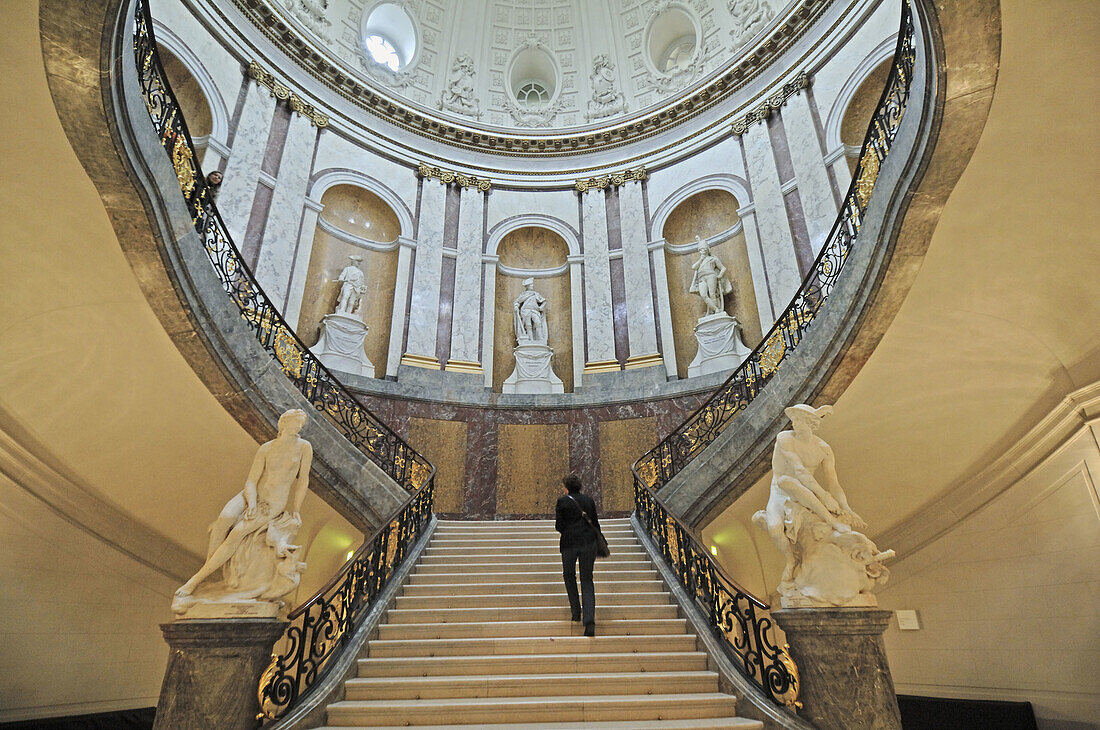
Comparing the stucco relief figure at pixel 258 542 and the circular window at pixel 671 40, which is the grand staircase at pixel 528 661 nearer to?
the stucco relief figure at pixel 258 542

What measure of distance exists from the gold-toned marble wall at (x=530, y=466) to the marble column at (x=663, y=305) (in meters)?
2.58

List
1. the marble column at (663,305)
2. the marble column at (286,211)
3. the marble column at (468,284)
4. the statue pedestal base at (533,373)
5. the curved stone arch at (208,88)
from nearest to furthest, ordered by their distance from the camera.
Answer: the curved stone arch at (208,88), the marble column at (286,211), the marble column at (663,305), the statue pedestal base at (533,373), the marble column at (468,284)

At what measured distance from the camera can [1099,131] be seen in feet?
13.7

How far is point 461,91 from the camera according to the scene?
1583 cm

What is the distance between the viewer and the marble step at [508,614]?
5641mm

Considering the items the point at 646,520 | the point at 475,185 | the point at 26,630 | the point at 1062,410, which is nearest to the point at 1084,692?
the point at 1062,410

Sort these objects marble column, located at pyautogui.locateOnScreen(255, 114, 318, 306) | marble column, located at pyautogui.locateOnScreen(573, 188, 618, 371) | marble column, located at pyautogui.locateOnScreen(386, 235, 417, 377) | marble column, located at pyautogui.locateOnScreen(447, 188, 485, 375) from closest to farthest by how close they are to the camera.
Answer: marble column, located at pyautogui.locateOnScreen(255, 114, 318, 306) → marble column, located at pyautogui.locateOnScreen(386, 235, 417, 377) → marble column, located at pyautogui.locateOnScreen(447, 188, 485, 375) → marble column, located at pyautogui.locateOnScreen(573, 188, 618, 371)

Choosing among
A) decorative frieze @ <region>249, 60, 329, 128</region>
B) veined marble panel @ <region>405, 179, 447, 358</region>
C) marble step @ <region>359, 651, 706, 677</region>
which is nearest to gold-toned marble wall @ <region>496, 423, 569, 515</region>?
veined marble panel @ <region>405, 179, 447, 358</region>

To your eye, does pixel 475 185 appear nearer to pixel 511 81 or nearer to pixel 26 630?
pixel 511 81

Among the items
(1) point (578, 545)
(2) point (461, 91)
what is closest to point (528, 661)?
(1) point (578, 545)

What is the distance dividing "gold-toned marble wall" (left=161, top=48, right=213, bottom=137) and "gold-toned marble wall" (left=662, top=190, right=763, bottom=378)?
9.65m

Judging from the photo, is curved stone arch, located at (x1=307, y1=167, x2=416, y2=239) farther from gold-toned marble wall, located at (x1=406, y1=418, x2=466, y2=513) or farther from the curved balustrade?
the curved balustrade

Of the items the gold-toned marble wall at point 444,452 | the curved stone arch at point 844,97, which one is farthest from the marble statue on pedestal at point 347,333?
the curved stone arch at point 844,97

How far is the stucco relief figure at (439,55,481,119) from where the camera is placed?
51.4ft
